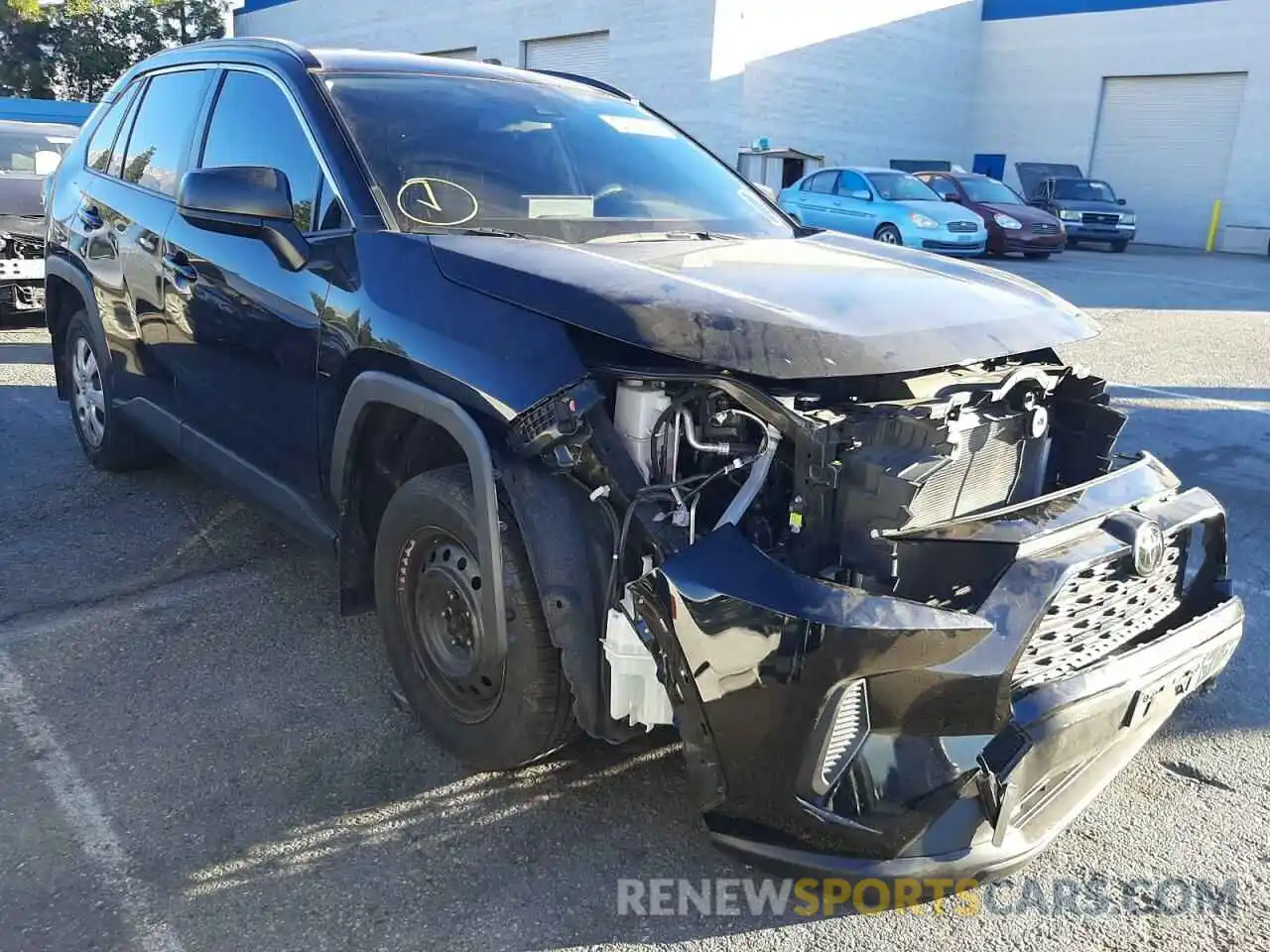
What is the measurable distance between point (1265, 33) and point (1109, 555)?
29.8 m

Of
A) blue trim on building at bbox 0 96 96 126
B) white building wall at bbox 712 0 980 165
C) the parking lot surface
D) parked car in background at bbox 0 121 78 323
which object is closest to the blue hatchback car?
white building wall at bbox 712 0 980 165

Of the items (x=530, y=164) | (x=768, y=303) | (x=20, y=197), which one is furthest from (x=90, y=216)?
(x=20, y=197)

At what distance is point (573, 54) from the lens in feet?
94.0

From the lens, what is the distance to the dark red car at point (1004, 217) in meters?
18.6

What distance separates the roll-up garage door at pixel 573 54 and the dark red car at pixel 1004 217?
1093 cm

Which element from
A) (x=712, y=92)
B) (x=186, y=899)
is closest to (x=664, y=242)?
(x=186, y=899)

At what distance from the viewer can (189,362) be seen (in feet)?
12.9

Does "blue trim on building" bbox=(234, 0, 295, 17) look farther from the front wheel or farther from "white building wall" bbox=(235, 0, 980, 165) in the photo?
the front wheel

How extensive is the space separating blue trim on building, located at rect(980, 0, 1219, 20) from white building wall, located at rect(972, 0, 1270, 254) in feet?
0.47

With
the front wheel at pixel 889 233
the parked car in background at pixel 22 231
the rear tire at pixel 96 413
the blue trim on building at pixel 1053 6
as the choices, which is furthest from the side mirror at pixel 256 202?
the blue trim on building at pixel 1053 6

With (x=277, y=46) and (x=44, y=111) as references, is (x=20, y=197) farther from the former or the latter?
(x=44, y=111)

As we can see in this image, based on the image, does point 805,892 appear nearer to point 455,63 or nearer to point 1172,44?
point 455,63

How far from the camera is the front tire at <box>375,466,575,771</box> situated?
2.58m

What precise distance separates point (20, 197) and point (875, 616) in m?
9.14
